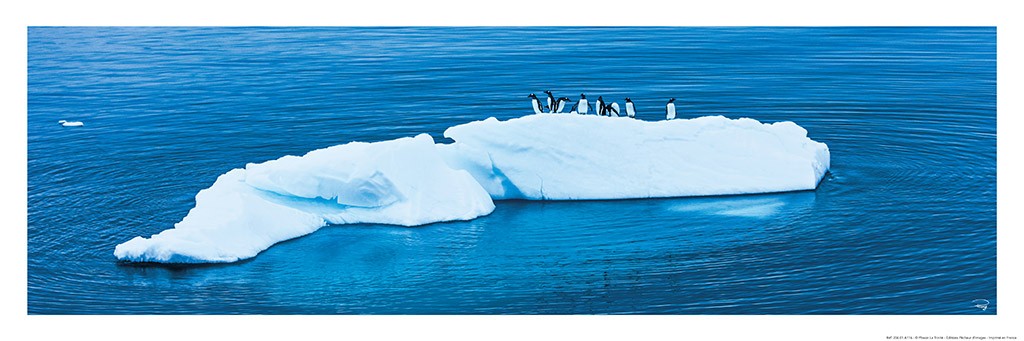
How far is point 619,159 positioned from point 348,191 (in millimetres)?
5385

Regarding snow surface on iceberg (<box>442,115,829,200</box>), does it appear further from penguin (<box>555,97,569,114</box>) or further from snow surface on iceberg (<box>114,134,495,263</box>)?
penguin (<box>555,97,569,114</box>)

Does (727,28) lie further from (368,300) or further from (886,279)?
(368,300)

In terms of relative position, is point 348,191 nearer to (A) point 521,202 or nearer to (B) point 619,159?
(A) point 521,202

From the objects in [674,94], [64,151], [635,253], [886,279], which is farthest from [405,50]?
[886,279]

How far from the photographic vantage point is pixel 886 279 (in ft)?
69.7

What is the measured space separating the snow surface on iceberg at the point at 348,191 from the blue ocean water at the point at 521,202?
0.40 m

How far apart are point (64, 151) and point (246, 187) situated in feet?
23.1

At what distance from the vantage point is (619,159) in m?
26.0

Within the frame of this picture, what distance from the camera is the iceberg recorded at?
24453 millimetres

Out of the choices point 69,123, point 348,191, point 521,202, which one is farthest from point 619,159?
point 69,123

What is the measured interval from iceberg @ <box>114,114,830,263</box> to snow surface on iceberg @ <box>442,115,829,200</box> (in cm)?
2

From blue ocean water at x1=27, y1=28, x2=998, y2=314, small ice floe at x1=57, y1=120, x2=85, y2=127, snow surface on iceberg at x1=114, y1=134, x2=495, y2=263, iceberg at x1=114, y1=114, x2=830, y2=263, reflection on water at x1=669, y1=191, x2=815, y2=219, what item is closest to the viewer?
blue ocean water at x1=27, y1=28, x2=998, y2=314

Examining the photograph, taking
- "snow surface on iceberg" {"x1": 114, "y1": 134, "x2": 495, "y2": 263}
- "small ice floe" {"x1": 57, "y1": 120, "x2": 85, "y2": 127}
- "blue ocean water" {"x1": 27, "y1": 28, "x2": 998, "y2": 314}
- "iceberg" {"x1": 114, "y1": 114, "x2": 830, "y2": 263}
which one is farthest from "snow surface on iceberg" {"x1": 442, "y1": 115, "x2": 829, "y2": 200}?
"small ice floe" {"x1": 57, "y1": 120, "x2": 85, "y2": 127}

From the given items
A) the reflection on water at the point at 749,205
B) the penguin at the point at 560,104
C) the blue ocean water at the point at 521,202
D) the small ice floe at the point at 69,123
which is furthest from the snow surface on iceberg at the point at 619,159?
the small ice floe at the point at 69,123
